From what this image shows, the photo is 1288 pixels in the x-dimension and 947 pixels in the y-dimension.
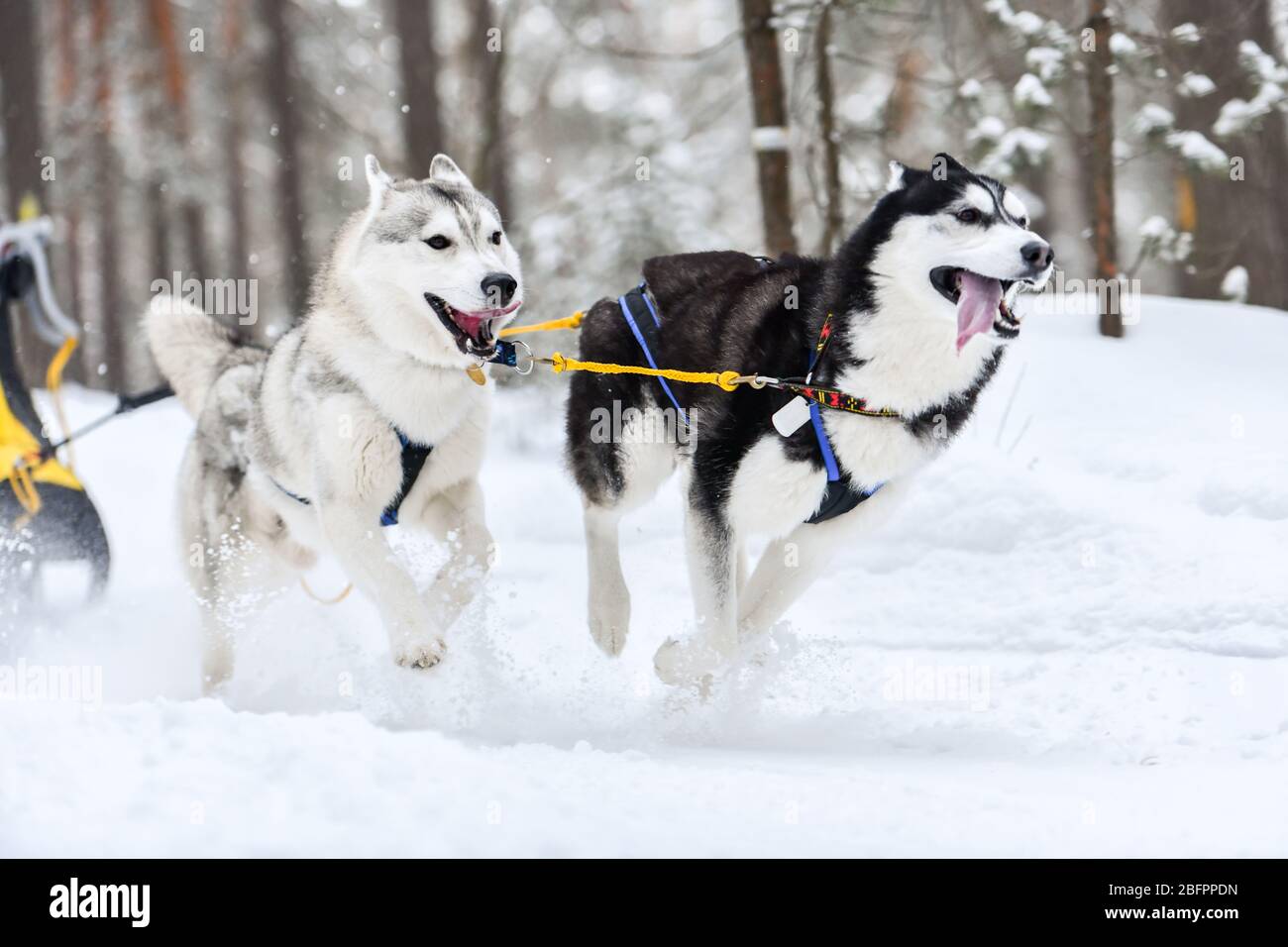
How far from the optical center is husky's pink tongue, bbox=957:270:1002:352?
3.09 meters

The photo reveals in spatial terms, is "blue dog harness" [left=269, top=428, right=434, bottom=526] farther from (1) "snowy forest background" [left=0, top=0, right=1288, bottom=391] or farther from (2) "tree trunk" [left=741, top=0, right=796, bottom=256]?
(2) "tree trunk" [left=741, top=0, right=796, bottom=256]

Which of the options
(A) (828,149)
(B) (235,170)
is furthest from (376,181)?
(B) (235,170)

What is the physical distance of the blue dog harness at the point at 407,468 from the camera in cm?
372

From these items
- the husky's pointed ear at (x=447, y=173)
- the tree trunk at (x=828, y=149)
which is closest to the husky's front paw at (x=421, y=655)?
the husky's pointed ear at (x=447, y=173)

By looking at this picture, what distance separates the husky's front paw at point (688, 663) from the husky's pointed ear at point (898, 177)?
1.44 metres

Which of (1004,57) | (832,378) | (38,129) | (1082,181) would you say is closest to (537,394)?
(1004,57)

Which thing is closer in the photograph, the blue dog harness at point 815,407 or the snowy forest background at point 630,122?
the blue dog harness at point 815,407

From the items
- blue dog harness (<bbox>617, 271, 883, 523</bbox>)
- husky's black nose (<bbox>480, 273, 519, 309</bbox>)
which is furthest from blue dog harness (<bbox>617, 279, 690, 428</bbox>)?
husky's black nose (<bbox>480, 273, 519, 309</bbox>)

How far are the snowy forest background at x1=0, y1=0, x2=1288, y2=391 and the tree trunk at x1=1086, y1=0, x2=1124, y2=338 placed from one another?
18 mm

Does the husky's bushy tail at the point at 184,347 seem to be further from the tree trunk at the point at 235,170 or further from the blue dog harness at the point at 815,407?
the tree trunk at the point at 235,170

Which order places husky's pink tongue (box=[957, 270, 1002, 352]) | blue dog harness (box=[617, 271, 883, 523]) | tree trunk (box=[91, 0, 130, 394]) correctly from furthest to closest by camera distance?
tree trunk (box=[91, 0, 130, 394]) < blue dog harness (box=[617, 271, 883, 523]) < husky's pink tongue (box=[957, 270, 1002, 352])

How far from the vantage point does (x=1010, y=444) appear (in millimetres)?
6258
